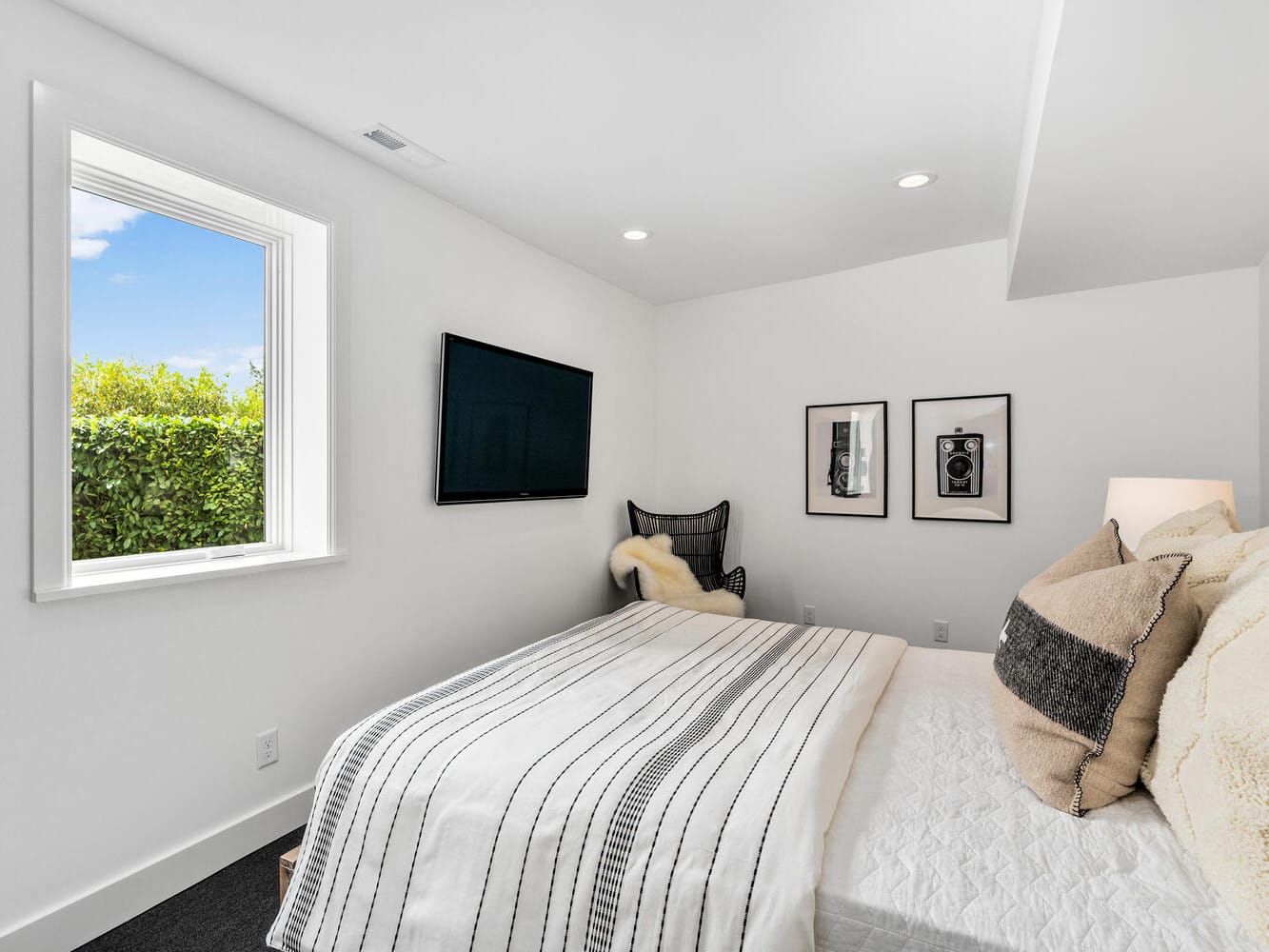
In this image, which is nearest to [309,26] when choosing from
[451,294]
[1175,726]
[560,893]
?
[451,294]

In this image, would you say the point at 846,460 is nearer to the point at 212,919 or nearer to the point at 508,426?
the point at 508,426

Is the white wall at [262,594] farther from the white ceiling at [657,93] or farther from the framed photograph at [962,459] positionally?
the framed photograph at [962,459]

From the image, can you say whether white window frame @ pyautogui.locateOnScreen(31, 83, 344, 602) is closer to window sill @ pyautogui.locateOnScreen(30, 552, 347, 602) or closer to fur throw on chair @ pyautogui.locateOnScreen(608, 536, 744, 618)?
window sill @ pyautogui.locateOnScreen(30, 552, 347, 602)

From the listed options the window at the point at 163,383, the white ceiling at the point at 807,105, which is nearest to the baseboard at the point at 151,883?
the window at the point at 163,383

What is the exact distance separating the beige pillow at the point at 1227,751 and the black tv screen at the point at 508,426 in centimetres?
251

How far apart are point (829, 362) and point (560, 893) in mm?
3321

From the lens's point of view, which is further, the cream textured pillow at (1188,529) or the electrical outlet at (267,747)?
the electrical outlet at (267,747)

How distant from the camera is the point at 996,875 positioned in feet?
3.62

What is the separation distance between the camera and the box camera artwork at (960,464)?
3465 mm

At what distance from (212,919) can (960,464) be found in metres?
3.67

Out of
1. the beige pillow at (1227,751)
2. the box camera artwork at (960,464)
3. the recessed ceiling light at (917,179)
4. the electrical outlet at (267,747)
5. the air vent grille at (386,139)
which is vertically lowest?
the electrical outlet at (267,747)

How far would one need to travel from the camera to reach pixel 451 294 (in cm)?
294

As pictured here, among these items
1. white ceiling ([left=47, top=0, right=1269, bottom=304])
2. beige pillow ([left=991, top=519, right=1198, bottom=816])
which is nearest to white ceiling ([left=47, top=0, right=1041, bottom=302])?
white ceiling ([left=47, top=0, right=1269, bottom=304])

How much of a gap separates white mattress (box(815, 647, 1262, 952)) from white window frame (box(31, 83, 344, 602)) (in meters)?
1.98
